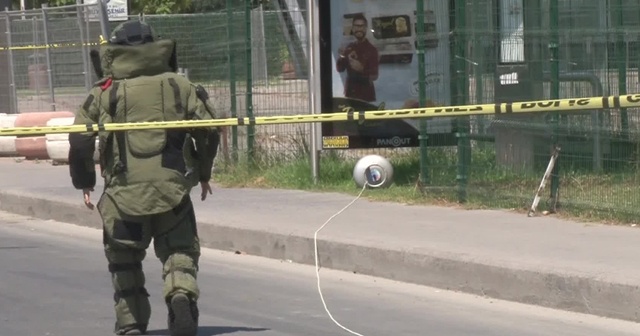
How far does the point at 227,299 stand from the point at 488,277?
5.92 ft

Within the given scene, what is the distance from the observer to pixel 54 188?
14844 mm

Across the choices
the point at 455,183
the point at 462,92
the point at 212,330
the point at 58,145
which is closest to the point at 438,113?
the point at 212,330

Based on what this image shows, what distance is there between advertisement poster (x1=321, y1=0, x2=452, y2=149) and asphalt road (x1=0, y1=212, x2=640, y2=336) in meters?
3.10

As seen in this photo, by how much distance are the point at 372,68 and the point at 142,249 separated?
6727 mm

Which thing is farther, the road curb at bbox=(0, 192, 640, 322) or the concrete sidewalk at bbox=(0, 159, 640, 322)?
the concrete sidewalk at bbox=(0, 159, 640, 322)

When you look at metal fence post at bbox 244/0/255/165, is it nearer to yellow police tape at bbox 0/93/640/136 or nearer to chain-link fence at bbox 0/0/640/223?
chain-link fence at bbox 0/0/640/223

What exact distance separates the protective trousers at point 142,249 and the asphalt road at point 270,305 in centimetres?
44

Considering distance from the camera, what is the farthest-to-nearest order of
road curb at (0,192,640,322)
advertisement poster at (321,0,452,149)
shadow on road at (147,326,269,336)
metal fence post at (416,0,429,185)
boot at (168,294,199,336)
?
advertisement poster at (321,0,452,149), metal fence post at (416,0,429,185), road curb at (0,192,640,322), shadow on road at (147,326,269,336), boot at (168,294,199,336)

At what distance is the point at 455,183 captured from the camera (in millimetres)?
12305

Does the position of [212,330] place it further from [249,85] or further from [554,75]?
[249,85]

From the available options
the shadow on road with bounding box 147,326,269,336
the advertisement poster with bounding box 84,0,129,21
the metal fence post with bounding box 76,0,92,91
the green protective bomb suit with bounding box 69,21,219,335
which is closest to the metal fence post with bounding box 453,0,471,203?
the shadow on road with bounding box 147,326,269,336

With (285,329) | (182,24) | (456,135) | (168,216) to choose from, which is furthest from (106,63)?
(182,24)

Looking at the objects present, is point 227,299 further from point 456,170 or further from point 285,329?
point 456,170

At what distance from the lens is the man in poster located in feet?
44.8
